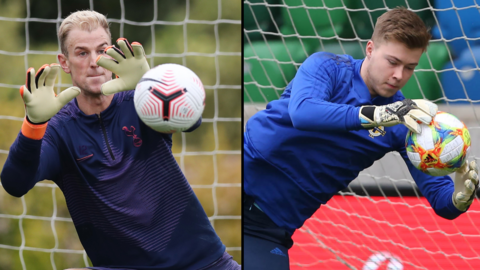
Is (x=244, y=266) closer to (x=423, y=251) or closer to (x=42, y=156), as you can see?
(x=42, y=156)

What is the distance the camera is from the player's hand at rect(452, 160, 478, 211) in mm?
2219

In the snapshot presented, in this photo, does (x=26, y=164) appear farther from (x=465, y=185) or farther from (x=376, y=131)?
(x=465, y=185)

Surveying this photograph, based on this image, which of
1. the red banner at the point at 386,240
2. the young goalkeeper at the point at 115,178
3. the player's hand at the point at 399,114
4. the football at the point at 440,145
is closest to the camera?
the player's hand at the point at 399,114

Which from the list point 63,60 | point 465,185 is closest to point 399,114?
point 465,185

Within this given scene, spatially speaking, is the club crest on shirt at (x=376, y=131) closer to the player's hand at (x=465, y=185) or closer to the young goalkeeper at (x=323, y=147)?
the young goalkeeper at (x=323, y=147)

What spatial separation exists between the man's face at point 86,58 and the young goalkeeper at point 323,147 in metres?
0.73

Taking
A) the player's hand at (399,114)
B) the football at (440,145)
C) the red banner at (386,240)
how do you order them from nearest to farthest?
1. the player's hand at (399,114)
2. the football at (440,145)
3. the red banner at (386,240)

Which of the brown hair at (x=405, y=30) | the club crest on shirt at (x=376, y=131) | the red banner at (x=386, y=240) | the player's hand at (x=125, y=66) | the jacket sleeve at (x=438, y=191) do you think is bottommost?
the red banner at (x=386, y=240)

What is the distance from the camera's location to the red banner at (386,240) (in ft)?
12.1

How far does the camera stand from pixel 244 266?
2371mm

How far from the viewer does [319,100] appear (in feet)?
6.97

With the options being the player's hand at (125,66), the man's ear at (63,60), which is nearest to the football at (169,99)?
the player's hand at (125,66)

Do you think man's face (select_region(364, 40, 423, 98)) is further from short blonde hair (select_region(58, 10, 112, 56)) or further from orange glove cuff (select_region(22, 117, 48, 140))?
orange glove cuff (select_region(22, 117, 48, 140))

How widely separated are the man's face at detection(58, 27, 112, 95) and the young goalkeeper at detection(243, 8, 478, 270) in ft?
2.38
